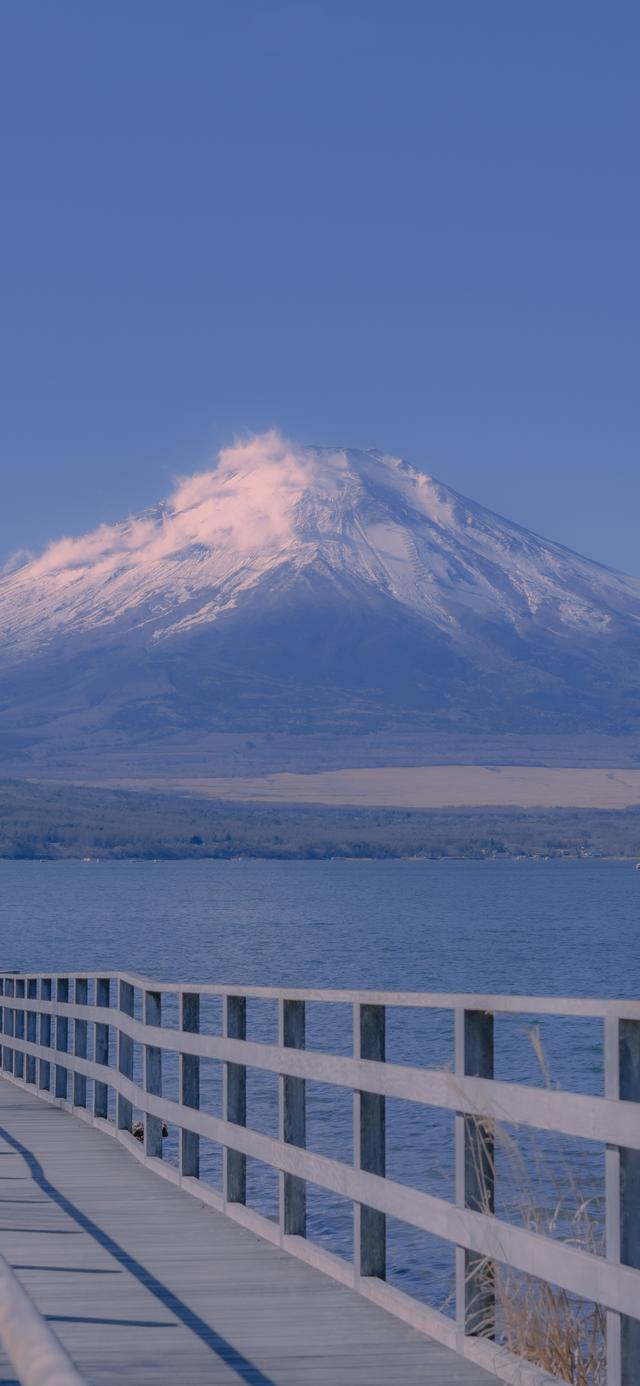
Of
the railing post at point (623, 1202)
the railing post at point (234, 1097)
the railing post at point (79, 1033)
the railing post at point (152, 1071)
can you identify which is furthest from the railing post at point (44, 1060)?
the railing post at point (623, 1202)

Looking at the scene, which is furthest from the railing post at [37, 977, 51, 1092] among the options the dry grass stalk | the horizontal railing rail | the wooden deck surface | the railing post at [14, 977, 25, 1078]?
the horizontal railing rail

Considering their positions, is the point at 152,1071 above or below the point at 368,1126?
below

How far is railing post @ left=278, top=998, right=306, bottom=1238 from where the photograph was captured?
857 centimetres

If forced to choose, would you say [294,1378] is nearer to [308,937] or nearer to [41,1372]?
[41,1372]

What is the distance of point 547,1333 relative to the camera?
20.5 feet

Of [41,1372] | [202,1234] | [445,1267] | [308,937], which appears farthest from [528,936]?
[41,1372]

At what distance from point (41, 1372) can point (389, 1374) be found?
3712mm

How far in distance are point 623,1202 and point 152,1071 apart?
7.50 m

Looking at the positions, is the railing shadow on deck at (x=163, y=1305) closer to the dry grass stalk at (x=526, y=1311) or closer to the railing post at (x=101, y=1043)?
the dry grass stalk at (x=526, y=1311)

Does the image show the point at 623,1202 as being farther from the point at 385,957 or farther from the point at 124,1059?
the point at 385,957

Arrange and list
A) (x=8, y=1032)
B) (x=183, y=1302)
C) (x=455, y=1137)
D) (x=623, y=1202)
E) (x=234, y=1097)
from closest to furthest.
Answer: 1. (x=623, y=1202)
2. (x=455, y=1137)
3. (x=183, y=1302)
4. (x=234, y=1097)
5. (x=8, y=1032)

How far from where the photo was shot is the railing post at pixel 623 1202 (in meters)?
5.00

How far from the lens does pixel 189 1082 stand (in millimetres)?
10953

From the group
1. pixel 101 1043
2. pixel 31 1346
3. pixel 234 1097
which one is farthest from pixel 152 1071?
pixel 31 1346
